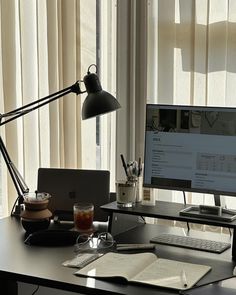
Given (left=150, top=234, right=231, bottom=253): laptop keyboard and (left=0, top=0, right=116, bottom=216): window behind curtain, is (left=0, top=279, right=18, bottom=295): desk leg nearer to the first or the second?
(left=150, top=234, right=231, bottom=253): laptop keyboard

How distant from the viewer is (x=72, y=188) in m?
2.24

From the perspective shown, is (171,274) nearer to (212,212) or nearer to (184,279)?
(184,279)

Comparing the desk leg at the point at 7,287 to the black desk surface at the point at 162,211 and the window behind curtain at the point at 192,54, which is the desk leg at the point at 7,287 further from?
the window behind curtain at the point at 192,54

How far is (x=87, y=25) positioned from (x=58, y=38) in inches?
7.6

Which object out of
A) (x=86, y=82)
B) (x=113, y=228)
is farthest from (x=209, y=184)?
(x=86, y=82)

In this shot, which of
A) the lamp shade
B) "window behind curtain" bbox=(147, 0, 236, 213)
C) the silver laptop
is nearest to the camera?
the lamp shade

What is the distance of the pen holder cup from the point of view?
6.70ft

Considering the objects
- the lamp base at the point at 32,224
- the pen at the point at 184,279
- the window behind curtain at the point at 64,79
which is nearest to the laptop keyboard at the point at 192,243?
the pen at the point at 184,279

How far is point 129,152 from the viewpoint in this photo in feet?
9.36

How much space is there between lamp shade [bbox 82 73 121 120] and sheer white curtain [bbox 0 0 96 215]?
0.83 metres

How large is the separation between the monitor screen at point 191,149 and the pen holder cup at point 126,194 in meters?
0.07

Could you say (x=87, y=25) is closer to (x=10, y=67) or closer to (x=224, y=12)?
(x=10, y=67)

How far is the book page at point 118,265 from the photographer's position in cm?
161

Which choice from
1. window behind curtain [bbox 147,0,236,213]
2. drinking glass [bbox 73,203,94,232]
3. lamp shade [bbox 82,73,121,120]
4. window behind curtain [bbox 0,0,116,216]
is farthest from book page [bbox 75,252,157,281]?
window behind curtain [bbox 0,0,116,216]
